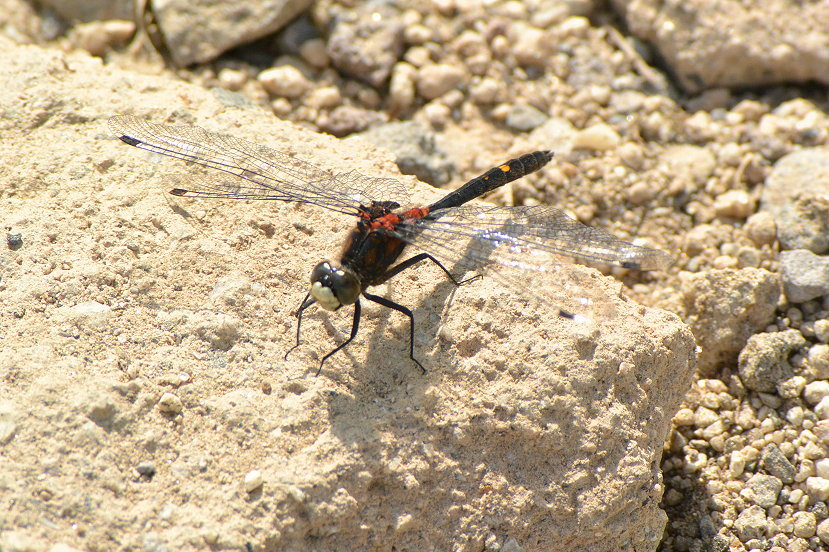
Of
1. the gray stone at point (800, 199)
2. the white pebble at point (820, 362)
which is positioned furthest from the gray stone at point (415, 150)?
the white pebble at point (820, 362)

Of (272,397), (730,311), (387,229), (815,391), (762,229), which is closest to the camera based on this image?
(272,397)

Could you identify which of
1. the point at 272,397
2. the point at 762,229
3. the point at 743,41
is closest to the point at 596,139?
the point at 762,229

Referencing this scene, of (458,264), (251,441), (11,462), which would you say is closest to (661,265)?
(458,264)

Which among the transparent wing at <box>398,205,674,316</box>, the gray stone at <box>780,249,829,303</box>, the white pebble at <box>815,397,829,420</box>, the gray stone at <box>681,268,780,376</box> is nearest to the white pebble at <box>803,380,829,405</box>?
the white pebble at <box>815,397,829,420</box>

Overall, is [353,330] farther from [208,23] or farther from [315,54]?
[208,23]

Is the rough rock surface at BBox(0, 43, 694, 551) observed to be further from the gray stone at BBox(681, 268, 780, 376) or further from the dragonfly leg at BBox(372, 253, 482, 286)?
the gray stone at BBox(681, 268, 780, 376)

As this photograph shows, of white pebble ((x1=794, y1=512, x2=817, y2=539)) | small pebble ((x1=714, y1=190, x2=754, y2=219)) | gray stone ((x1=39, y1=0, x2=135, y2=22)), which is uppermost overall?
gray stone ((x1=39, y1=0, x2=135, y2=22))
